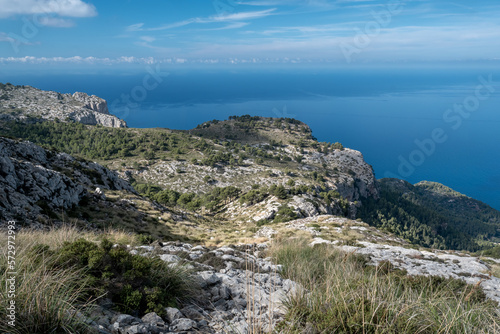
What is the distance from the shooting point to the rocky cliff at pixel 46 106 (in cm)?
12925

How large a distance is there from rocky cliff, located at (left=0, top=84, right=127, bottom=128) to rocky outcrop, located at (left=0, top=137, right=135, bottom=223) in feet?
387

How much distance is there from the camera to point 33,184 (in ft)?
→ 63.6

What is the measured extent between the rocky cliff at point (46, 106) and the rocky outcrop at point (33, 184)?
11788cm

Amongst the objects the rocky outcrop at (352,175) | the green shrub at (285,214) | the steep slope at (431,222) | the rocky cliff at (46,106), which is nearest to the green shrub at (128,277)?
the green shrub at (285,214)

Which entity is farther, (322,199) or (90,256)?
(322,199)

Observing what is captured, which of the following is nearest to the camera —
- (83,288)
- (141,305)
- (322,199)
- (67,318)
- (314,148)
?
(67,318)

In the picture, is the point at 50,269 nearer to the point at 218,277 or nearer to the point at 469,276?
the point at 218,277

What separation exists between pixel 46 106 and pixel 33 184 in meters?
167

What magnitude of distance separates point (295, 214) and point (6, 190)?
38.2 meters

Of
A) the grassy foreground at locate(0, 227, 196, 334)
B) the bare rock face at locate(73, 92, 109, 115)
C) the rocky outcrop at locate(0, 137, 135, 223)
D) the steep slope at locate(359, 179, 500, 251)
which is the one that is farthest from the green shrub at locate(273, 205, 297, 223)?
the bare rock face at locate(73, 92, 109, 115)

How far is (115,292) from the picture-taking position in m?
4.78

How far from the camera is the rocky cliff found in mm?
129250

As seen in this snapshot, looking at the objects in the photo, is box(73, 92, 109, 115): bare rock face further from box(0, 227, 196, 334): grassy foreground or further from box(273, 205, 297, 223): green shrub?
box(0, 227, 196, 334): grassy foreground

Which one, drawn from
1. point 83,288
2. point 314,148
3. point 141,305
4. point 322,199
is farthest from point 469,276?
point 314,148
